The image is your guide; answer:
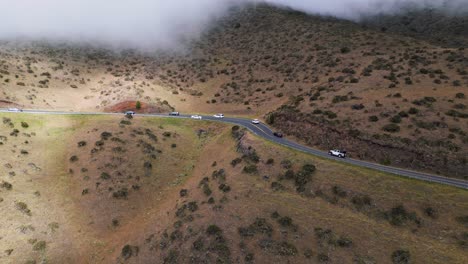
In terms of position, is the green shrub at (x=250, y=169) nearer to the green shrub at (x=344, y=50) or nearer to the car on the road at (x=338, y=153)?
the car on the road at (x=338, y=153)

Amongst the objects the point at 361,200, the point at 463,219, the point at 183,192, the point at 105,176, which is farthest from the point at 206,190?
the point at 463,219

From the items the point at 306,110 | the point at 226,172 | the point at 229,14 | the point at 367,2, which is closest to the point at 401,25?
the point at 367,2

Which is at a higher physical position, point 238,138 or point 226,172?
point 238,138

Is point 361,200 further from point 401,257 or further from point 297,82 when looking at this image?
point 297,82

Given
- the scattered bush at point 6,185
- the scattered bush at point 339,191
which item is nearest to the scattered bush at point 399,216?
the scattered bush at point 339,191

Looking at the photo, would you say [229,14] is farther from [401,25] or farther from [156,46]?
[401,25]

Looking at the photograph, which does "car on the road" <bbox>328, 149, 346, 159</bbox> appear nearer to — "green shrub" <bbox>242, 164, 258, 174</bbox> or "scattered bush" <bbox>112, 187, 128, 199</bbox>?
"green shrub" <bbox>242, 164, 258, 174</bbox>
